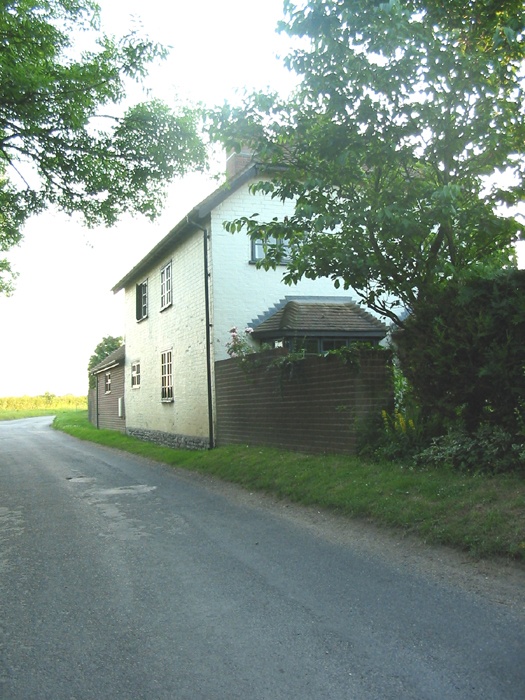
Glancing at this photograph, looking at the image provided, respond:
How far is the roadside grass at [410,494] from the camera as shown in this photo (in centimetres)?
565

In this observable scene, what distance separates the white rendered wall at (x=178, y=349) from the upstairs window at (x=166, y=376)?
0.23 m

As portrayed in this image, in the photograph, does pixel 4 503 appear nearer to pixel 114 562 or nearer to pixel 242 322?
pixel 114 562

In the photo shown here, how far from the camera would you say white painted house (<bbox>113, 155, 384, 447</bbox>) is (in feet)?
53.9

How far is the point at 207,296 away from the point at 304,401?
19.2 ft

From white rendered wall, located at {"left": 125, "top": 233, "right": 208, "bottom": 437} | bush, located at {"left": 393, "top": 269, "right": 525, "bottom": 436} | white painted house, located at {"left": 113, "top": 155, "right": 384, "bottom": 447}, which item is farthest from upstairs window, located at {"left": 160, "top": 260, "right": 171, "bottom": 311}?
bush, located at {"left": 393, "top": 269, "right": 525, "bottom": 436}

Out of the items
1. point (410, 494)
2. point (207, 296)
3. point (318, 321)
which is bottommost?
point (410, 494)

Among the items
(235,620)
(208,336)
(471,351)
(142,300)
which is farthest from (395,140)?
(142,300)

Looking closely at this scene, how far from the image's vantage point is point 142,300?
2441cm

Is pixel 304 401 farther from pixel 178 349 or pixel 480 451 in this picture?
pixel 178 349

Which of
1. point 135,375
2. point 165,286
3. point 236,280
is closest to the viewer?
point 236,280

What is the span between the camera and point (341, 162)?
838 cm

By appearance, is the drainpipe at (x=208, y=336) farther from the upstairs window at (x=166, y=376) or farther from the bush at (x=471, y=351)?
the bush at (x=471, y=351)

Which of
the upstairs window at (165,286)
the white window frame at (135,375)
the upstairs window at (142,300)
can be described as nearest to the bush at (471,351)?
the upstairs window at (165,286)

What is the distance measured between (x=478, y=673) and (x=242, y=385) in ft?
36.9
